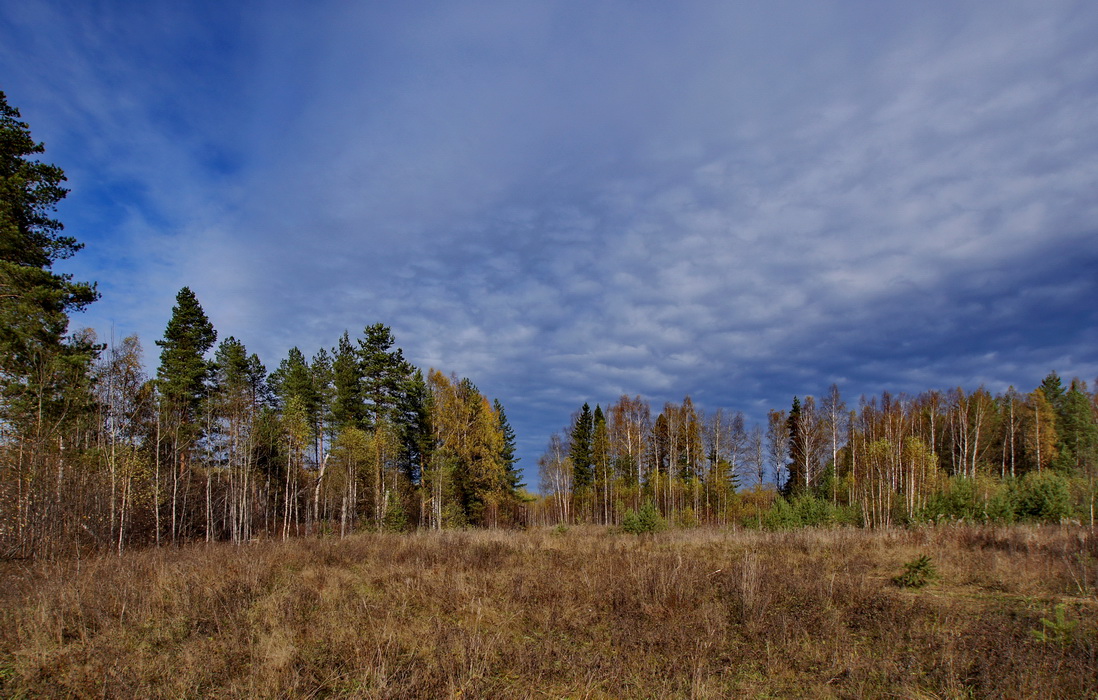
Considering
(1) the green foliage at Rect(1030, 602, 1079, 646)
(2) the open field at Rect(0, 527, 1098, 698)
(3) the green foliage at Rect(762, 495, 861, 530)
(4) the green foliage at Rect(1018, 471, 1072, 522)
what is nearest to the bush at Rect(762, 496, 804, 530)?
(3) the green foliage at Rect(762, 495, 861, 530)

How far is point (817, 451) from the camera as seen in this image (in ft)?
147

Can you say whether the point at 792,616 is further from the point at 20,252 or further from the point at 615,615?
the point at 20,252

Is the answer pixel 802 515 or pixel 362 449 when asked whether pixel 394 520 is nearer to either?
pixel 362 449

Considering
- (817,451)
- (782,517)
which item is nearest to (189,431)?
(782,517)

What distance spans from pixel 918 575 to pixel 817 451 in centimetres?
3893

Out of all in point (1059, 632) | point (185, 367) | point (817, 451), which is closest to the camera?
point (1059, 632)

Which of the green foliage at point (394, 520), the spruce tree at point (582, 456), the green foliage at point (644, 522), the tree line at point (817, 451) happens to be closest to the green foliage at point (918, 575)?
the green foliage at point (644, 522)

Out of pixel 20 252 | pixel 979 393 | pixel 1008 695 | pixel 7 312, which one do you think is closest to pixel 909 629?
pixel 1008 695

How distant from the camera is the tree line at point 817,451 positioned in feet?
128

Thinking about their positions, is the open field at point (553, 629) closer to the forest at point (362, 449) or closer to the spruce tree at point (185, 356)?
the forest at point (362, 449)

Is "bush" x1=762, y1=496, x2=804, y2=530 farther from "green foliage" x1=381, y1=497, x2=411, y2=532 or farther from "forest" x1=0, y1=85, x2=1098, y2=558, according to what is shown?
"green foliage" x1=381, y1=497, x2=411, y2=532

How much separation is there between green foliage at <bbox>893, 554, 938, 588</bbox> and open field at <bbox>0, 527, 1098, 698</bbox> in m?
0.25

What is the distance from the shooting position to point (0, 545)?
13.0 m

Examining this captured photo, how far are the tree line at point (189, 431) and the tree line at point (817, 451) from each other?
878 centimetres
